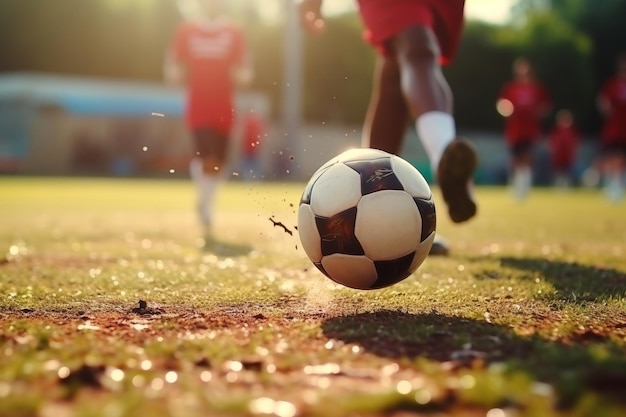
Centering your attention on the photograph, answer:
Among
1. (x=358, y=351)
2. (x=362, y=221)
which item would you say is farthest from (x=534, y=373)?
(x=362, y=221)

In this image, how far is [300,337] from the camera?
2.42m

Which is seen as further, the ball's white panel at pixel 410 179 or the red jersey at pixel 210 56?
the red jersey at pixel 210 56

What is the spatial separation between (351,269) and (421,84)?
172cm

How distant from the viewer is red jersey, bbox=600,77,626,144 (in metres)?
14.7

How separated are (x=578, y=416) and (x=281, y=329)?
3.79 feet

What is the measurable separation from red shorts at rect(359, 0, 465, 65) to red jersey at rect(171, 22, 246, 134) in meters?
3.41

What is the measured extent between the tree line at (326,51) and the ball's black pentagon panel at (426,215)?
107 feet

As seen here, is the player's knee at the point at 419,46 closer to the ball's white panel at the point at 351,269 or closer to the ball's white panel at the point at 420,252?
the ball's white panel at the point at 420,252

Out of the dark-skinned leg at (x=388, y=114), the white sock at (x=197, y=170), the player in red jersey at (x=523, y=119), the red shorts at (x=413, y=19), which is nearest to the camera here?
the red shorts at (x=413, y=19)

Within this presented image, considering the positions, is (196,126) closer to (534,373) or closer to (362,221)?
(362,221)

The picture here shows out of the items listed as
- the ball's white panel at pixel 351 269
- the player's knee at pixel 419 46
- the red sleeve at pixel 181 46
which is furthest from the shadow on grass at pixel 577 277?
the red sleeve at pixel 181 46

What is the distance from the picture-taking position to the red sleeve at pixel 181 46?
8211 millimetres

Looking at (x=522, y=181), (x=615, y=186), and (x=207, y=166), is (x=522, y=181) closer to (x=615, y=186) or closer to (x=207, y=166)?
(x=615, y=186)

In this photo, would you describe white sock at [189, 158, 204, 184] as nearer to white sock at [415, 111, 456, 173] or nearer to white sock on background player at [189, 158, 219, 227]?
white sock on background player at [189, 158, 219, 227]
